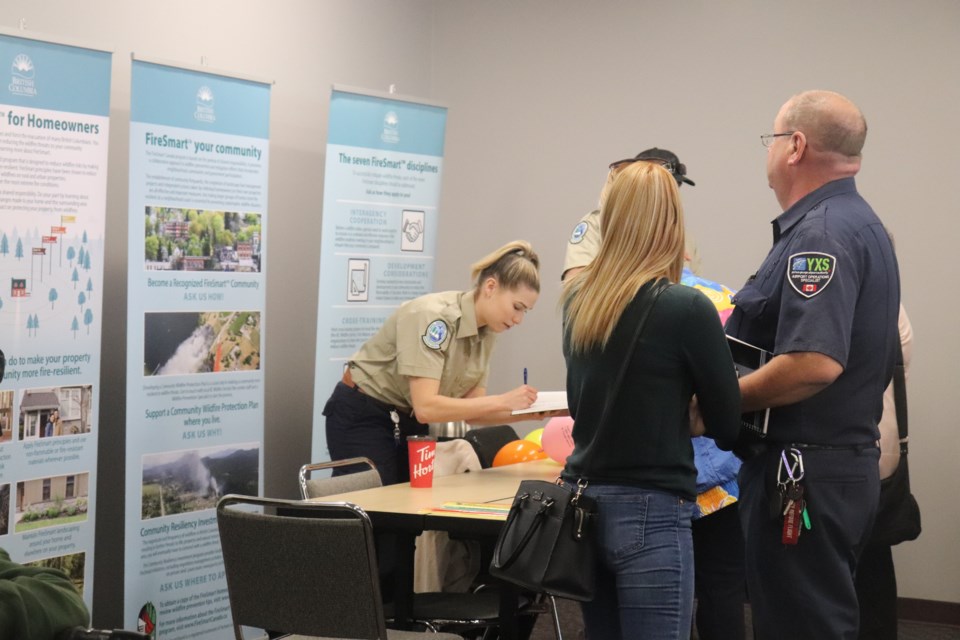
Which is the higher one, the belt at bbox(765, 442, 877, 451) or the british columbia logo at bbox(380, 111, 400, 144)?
the british columbia logo at bbox(380, 111, 400, 144)

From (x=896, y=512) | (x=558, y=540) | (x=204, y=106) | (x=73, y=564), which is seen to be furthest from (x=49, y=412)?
(x=896, y=512)

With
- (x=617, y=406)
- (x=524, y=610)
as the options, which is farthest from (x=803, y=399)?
(x=524, y=610)

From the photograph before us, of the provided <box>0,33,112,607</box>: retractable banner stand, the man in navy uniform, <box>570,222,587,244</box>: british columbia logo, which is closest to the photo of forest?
<box>0,33,112,607</box>: retractable banner stand

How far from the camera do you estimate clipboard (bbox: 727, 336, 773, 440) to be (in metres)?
2.23

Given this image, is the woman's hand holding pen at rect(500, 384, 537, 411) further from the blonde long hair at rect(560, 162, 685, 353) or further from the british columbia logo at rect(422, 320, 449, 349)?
the blonde long hair at rect(560, 162, 685, 353)

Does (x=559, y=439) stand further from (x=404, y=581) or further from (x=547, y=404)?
(x=404, y=581)

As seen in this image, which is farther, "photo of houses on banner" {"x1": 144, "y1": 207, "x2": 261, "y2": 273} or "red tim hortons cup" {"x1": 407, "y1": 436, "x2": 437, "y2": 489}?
"photo of houses on banner" {"x1": 144, "y1": 207, "x2": 261, "y2": 273}

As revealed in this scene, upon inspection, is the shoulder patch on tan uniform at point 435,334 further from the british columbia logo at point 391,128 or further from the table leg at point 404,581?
the british columbia logo at point 391,128

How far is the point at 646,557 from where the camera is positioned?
2.03 m

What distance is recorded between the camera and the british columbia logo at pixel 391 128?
493 centimetres

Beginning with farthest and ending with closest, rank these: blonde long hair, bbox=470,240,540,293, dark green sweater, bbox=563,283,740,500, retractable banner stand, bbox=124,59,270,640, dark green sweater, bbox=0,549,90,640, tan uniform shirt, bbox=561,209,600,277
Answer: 1. tan uniform shirt, bbox=561,209,600,277
2. retractable banner stand, bbox=124,59,270,640
3. blonde long hair, bbox=470,240,540,293
4. dark green sweater, bbox=563,283,740,500
5. dark green sweater, bbox=0,549,90,640

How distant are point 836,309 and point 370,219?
9.93 feet

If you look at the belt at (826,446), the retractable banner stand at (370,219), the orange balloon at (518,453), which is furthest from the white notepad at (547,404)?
the retractable banner stand at (370,219)

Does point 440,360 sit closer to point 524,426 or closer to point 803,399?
point 803,399
